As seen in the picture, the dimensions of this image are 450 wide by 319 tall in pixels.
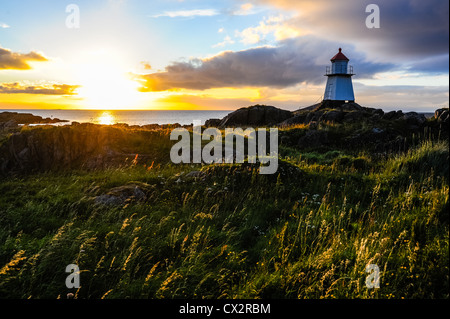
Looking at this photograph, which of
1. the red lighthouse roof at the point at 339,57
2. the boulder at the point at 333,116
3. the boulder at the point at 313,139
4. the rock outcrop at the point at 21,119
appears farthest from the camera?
the rock outcrop at the point at 21,119

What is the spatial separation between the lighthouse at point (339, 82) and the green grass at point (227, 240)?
4498cm

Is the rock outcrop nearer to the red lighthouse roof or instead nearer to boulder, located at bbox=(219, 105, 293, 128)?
boulder, located at bbox=(219, 105, 293, 128)

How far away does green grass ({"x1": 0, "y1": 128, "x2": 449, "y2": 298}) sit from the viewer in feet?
13.6

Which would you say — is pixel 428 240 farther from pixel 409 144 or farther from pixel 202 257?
pixel 409 144

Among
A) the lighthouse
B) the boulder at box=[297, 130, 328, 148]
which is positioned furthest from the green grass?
the lighthouse

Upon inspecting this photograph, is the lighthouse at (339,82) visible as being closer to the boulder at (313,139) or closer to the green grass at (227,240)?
the boulder at (313,139)

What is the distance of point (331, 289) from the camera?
3934 mm

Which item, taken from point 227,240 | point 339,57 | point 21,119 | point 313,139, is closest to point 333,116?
point 313,139

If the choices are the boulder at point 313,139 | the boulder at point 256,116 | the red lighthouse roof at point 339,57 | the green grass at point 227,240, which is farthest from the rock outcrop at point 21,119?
the red lighthouse roof at point 339,57

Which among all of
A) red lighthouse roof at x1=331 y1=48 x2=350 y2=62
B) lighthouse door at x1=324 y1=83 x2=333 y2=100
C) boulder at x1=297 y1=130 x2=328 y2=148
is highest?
red lighthouse roof at x1=331 y1=48 x2=350 y2=62

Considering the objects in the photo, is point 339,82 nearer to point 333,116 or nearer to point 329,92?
point 329,92

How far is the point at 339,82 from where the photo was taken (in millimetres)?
50469

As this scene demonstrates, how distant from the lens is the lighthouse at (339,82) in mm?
50281

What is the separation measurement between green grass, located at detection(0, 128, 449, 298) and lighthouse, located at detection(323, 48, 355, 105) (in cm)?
4498
